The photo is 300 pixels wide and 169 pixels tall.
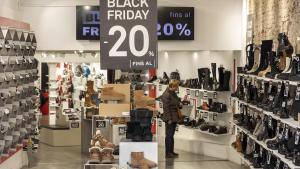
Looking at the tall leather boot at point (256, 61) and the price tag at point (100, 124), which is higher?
the tall leather boot at point (256, 61)

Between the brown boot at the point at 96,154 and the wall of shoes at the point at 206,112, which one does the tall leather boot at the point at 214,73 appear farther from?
the brown boot at the point at 96,154

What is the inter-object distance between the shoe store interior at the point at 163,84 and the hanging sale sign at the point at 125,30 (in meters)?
0.01

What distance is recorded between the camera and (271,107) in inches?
288

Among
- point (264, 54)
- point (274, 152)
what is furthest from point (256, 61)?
point (274, 152)

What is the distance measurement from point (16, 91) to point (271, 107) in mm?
4156

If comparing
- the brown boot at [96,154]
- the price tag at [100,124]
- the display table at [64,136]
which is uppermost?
the brown boot at [96,154]

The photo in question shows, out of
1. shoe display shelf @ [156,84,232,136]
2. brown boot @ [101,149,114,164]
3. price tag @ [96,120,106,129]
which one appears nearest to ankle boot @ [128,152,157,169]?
brown boot @ [101,149,114,164]

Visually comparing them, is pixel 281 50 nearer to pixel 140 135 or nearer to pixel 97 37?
pixel 140 135

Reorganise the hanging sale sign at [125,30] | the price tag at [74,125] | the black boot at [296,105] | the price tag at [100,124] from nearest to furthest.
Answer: the hanging sale sign at [125,30] < the black boot at [296,105] < the price tag at [100,124] < the price tag at [74,125]

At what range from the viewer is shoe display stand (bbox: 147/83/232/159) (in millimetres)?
11633

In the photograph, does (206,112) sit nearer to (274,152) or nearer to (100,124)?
(100,124)

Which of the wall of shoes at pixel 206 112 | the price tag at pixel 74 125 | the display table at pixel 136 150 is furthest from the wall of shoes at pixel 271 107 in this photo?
the price tag at pixel 74 125

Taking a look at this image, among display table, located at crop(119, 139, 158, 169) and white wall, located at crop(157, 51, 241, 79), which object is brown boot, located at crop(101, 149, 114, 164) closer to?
display table, located at crop(119, 139, 158, 169)

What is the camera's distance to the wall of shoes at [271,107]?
21.4ft
